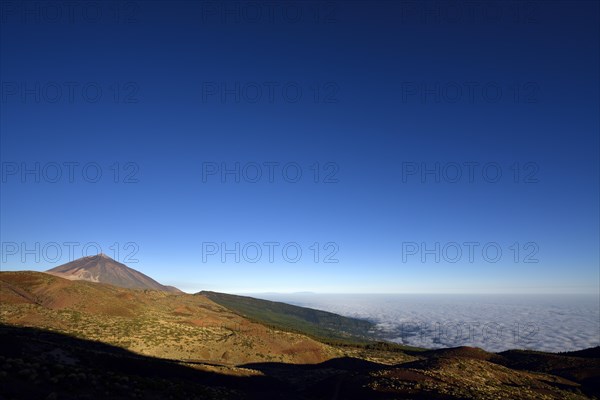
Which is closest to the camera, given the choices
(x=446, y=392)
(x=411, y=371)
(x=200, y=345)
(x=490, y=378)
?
(x=446, y=392)

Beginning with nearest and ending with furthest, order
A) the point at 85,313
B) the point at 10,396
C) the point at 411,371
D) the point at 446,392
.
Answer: the point at 10,396
the point at 446,392
the point at 411,371
the point at 85,313

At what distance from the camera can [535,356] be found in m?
83.3

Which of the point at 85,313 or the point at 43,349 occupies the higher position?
the point at 43,349

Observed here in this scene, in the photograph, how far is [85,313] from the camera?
6419cm

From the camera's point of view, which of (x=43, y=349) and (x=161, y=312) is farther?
(x=161, y=312)

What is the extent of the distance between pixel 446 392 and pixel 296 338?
4396 centimetres

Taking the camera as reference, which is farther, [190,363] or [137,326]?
[137,326]

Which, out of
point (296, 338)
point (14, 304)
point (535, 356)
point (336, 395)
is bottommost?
point (535, 356)

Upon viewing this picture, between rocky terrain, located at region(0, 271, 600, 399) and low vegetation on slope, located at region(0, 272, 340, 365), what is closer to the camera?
rocky terrain, located at region(0, 271, 600, 399)

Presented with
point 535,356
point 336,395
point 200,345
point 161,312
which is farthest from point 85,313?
point 535,356

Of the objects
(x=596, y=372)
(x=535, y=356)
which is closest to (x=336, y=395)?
(x=596, y=372)

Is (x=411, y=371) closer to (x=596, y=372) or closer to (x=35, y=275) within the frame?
(x=596, y=372)

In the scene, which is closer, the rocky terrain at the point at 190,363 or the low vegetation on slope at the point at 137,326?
the rocky terrain at the point at 190,363

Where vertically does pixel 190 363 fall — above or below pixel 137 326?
above
